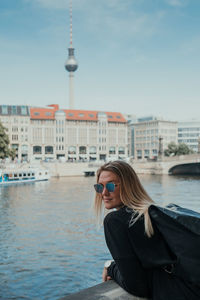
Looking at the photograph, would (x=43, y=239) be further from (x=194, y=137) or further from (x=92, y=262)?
(x=194, y=137)

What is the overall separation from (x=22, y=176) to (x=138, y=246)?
49630mm

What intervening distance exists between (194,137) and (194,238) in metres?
116

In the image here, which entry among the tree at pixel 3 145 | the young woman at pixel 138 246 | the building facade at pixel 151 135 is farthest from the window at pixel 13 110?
the young woman at pixel 138 246

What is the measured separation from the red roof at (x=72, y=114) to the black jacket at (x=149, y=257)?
284ft

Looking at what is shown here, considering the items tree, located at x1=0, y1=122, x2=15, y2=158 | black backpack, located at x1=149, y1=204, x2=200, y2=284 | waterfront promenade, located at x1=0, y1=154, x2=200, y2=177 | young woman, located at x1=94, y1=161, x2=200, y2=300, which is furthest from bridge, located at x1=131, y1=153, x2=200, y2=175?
black backpack, located at x1=149, y1=204, x2=200, y2=284

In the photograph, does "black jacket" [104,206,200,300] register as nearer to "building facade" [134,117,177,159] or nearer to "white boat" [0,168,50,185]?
"white boat" [0,168,50,185]

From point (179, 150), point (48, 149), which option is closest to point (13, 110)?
point (48, 149)

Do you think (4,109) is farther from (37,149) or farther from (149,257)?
(149,257)

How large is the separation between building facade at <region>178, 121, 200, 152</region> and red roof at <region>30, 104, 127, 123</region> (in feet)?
79.5

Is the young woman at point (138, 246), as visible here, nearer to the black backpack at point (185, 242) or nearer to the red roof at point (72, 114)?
the black backpack at point (185, 242)

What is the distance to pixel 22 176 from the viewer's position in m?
50.9

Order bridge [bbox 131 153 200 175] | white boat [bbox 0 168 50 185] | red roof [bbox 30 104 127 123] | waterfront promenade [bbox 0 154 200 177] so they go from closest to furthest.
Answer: white boat [bbox 0 168 50 185], waterfront promenade [bbox 0 154 200 177], bridge [bbox 131 153 200 175], red roof [bbox 30 104 127 123]

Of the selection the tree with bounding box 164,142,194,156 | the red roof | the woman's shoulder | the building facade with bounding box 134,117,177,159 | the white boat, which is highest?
the red roof

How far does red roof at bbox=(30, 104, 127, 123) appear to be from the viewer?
8931cm
